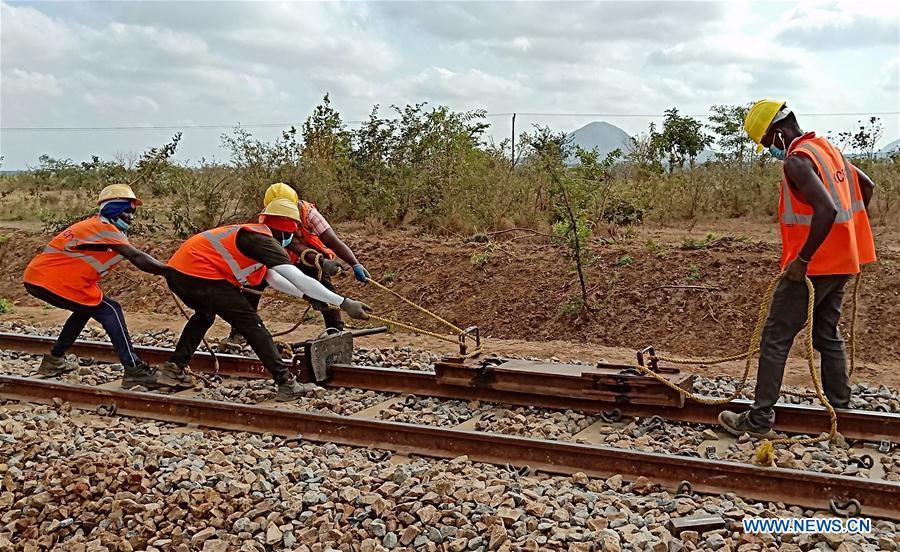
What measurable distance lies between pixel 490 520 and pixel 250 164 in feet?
43.7

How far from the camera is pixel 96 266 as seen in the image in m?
7.72

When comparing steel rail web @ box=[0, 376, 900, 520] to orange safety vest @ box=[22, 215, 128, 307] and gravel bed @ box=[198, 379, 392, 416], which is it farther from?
orange safety vest @ box=[22, 215, 128, 307]

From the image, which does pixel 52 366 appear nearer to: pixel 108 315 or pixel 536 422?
pixel 108 315

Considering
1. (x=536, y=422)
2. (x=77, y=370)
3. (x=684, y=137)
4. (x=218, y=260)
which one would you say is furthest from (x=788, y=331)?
(x=684, y=137)

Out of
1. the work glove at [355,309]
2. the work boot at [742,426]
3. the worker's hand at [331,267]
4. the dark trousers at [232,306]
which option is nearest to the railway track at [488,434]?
the work boot at [742,426]

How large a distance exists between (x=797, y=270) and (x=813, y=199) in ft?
1.62

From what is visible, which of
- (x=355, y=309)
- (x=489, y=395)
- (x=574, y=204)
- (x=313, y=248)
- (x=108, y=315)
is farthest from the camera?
(x=574, y=204)

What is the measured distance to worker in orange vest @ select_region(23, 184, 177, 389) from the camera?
750cm

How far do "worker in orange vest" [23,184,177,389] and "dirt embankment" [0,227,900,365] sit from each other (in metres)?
1.41

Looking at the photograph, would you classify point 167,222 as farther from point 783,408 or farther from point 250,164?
point 783,408

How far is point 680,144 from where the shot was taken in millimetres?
23531

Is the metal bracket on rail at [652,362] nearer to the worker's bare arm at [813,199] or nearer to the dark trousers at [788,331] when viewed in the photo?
the dark trousers at [788,331]

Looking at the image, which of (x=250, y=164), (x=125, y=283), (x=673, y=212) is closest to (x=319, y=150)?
(x=250, y=164)

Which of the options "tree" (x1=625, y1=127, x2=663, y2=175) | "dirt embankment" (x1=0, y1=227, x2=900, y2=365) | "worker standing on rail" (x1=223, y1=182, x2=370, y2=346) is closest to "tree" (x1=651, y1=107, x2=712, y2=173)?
"tree" (x1=625, y1=127, x2=663, y2=175)
